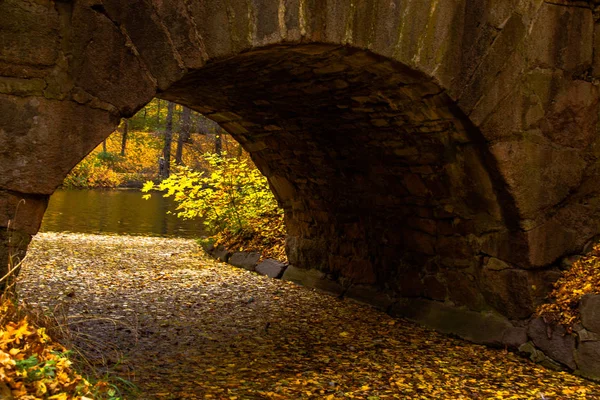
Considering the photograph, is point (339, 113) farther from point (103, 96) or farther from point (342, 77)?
point (103, 96)

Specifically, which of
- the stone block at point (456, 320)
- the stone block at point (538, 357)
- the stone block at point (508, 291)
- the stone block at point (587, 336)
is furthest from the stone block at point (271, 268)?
the stone block at point (587, 336)

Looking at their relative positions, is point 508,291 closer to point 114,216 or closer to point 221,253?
point 221,253

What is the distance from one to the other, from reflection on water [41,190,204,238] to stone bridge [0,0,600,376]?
24.6 ft

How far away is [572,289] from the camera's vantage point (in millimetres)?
4996

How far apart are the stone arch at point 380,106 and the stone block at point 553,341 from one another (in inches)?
8.6

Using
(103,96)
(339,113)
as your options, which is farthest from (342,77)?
(103,96)

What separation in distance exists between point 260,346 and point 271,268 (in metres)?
3.44

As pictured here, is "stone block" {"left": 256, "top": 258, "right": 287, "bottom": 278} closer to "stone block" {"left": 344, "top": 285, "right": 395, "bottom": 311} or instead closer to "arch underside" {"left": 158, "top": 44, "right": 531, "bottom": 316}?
"arch underside" {"left": 158, "top": 44, "right": 531, "bottom": 316}

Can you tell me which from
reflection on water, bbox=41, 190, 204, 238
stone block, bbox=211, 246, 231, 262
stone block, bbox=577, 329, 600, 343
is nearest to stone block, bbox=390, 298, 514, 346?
stone block, bbox=577, 329, 600, 343

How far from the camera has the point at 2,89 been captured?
3.23 metres

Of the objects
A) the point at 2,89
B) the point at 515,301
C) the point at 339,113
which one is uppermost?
the point at 339,113

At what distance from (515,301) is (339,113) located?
7.19ft

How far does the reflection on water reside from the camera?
13648 millimetres

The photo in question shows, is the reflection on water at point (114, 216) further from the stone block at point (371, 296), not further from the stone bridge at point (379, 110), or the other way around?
the stone bridge at point (379, 110)
